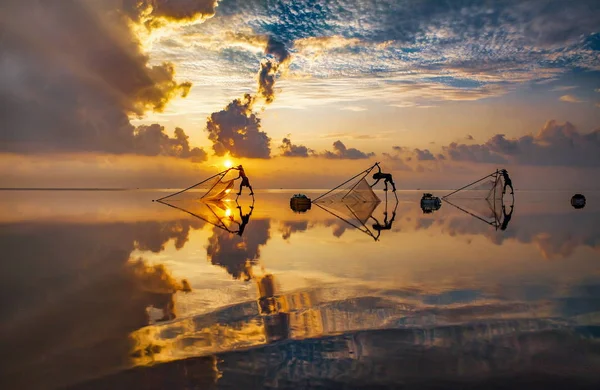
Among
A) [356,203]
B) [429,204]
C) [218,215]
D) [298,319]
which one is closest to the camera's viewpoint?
[298,319]

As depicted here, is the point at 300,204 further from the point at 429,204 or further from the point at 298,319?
the point at 298,319

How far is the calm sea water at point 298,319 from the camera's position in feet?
27.9

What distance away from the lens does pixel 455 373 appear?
8477mm

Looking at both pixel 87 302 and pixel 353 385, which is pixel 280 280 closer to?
pixel 87 302

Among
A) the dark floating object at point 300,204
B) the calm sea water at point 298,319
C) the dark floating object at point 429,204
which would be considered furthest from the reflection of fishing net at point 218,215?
the dark floating object at point 429,204

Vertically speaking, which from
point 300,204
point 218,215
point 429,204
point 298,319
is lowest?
point 298,319

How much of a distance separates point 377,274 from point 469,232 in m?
22.3

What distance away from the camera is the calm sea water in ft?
27.9

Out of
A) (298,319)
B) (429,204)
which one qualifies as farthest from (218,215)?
(298,319)

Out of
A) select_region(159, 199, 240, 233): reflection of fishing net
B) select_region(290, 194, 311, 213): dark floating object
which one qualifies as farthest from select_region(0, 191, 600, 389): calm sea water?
select_region(290, 194, 311, 213): dark floating object

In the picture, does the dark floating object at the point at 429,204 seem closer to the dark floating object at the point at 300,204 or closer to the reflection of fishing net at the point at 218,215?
the dark floating object at the point at 300,204

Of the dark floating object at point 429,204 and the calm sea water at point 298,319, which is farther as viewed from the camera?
the dark floating object at point 429,204

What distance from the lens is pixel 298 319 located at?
12203 millimetres

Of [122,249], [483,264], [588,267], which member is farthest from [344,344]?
[122,249]
